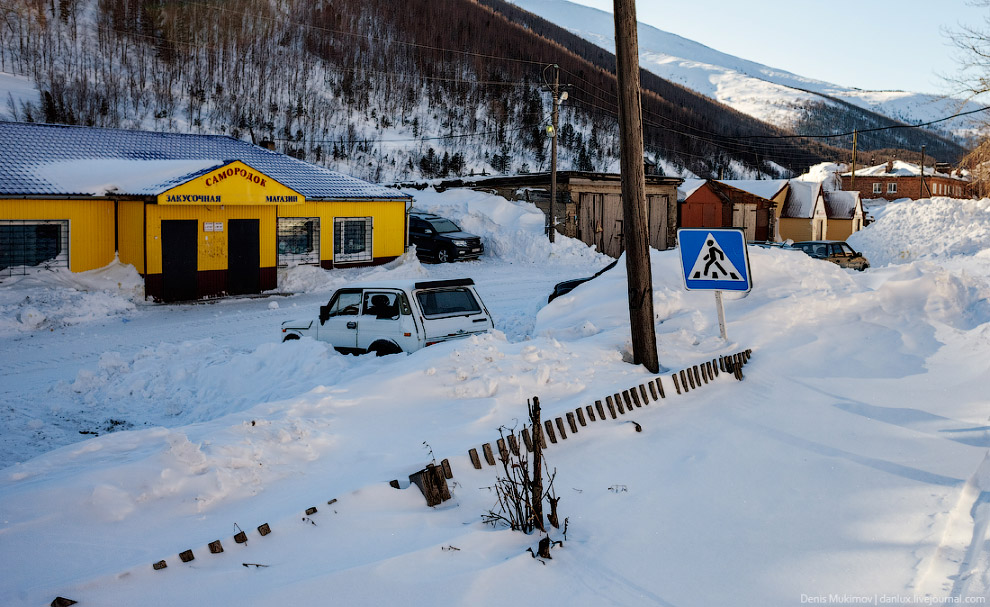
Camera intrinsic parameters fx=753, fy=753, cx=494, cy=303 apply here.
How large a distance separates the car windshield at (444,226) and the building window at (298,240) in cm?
683

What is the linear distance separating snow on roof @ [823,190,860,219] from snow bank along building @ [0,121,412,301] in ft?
138

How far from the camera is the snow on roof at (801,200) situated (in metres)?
50.5

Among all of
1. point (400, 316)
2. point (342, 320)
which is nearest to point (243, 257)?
point (342, 320)

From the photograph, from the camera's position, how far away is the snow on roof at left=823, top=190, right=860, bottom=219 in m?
55.1

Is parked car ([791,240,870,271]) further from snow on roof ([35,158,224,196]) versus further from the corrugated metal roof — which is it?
snow on roof ([35,158,224,196])

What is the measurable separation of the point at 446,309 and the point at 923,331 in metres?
7.74

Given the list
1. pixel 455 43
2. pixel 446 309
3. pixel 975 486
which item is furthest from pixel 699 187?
pixel 455 43

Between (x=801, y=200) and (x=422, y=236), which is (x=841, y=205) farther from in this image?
(x=422, y=236)

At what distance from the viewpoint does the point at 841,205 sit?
2183 inches

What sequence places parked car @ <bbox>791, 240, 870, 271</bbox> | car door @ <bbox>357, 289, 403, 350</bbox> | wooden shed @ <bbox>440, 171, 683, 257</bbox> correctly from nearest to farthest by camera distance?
1. car door @ <bbox>357, 289, 403, 350</bbox>
2. parked car @ <bbox>791, 240, 870, 271</bbox>
3. wooden shed @ <bbox>440, 171, 683, 257</bbox>

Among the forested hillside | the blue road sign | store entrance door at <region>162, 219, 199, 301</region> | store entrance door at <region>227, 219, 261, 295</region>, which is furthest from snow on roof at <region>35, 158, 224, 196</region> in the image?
the forested hillside

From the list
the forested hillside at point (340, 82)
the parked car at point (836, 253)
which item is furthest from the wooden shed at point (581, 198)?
the forested hillside at point (340, 82)

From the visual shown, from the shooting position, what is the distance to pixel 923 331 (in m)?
12.2

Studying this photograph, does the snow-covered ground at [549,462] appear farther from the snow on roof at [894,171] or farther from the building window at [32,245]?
the snow on roof at [894,171]
